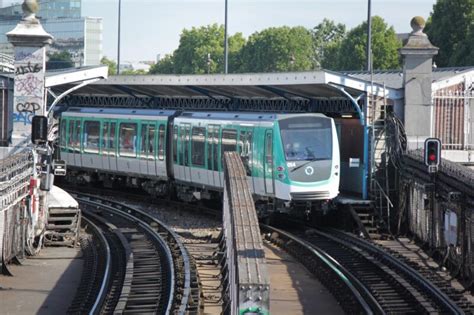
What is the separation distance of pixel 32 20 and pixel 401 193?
375 inches

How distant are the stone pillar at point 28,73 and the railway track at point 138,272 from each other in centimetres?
309

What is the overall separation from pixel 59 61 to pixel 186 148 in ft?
315

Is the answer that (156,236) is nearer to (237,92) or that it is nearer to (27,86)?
(27,86)

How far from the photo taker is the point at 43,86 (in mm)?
27047

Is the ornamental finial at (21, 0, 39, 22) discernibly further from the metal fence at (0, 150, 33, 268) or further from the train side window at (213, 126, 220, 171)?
the train side window at (213, 126, 220, 171)

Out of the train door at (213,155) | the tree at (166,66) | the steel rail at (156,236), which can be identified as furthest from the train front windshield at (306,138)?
the tree at (166,66)

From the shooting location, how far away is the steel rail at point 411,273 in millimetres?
17078

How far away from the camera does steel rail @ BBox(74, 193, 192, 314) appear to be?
651 inches

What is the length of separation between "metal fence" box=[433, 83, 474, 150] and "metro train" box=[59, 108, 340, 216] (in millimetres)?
3006

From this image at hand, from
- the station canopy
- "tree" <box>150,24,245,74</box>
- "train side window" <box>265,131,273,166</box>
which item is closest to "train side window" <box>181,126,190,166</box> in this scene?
the station canopy

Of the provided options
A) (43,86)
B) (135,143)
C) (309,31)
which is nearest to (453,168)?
(43,86)

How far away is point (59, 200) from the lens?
88.3ft

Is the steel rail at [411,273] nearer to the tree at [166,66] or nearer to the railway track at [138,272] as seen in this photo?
the railway track at [138,272]

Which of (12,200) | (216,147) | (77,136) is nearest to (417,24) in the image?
(216,147)
